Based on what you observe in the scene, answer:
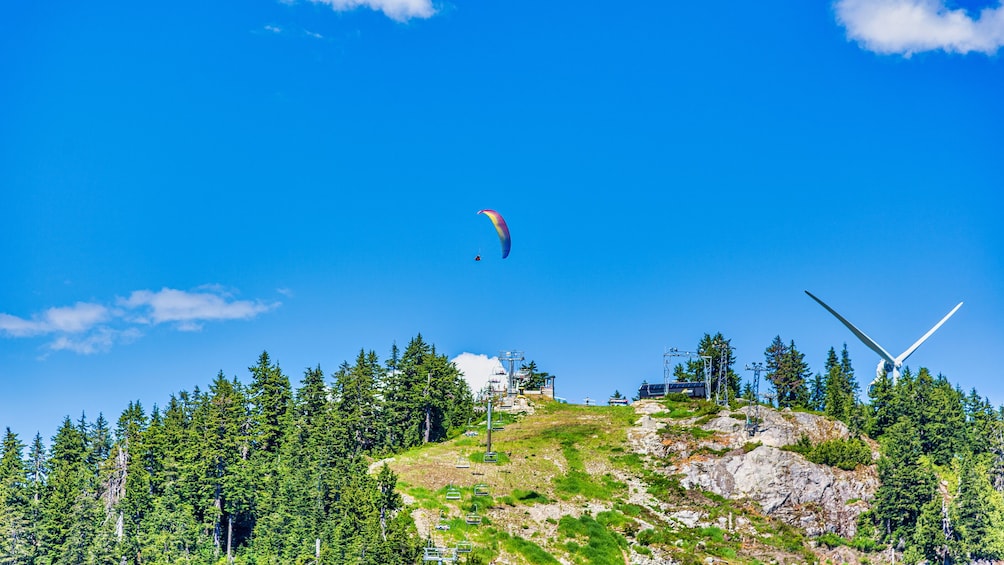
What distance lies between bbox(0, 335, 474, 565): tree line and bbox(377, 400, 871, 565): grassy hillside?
7.03 metres

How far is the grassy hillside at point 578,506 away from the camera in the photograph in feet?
328

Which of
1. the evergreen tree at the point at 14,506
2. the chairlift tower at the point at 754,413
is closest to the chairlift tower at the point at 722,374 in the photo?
the chairlift tower at the point at 754,413

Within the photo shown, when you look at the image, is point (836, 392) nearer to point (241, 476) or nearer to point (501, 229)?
point (501, 229)

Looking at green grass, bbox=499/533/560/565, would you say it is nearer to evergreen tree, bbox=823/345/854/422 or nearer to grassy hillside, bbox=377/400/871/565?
grassy hillside, bbox=377/400/871/565

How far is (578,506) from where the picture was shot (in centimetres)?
11000

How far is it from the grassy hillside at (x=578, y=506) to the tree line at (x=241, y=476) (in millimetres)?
7030

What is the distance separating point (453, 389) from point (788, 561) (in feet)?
174

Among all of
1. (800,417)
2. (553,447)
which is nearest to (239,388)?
(553,447)

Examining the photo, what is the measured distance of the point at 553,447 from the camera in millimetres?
125375

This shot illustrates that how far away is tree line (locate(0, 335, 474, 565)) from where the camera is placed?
10069 centimetres

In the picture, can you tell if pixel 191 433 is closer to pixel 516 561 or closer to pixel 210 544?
pixel 210 544

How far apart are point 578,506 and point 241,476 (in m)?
36.7

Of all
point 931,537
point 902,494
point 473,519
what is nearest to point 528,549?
point 473,519

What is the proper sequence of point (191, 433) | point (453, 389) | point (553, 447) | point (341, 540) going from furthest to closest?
point (453, 389) → point (553, 447) → point (191, 433) → point (341, 540)
